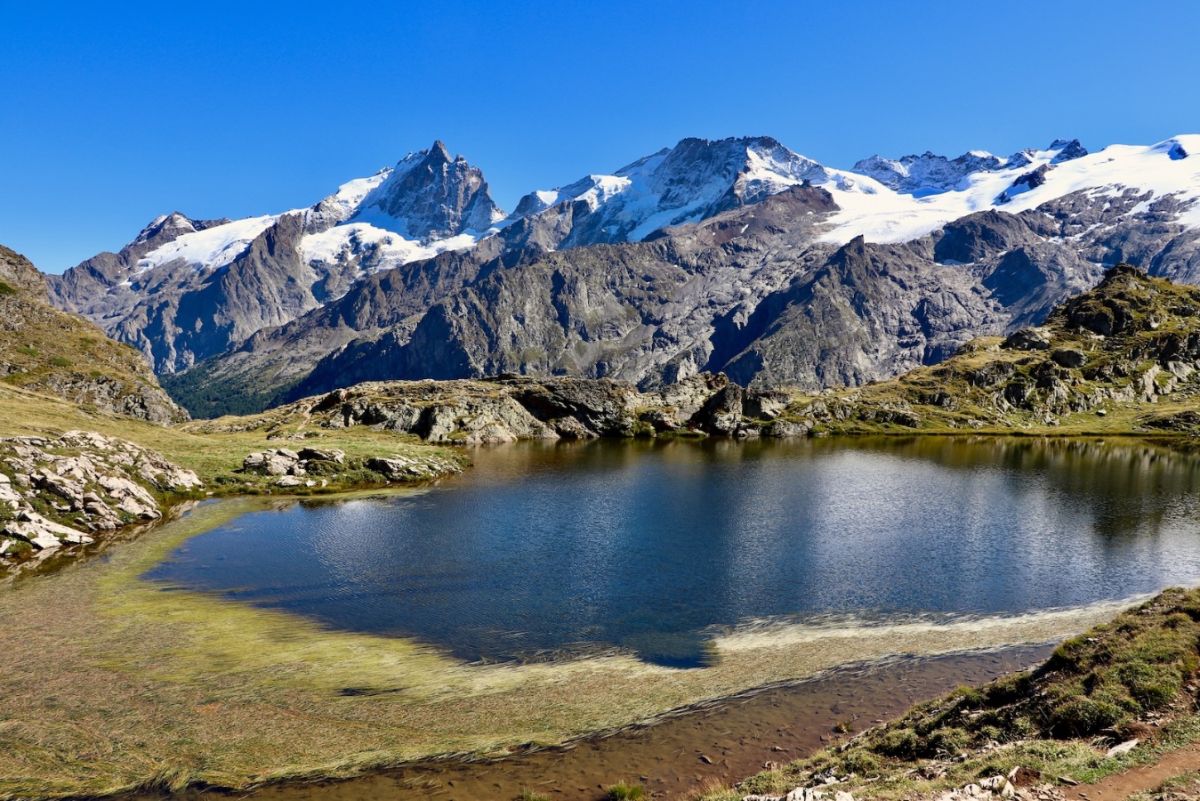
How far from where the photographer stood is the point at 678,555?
218 feet

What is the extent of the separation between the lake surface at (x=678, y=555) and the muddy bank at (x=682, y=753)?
734 cm

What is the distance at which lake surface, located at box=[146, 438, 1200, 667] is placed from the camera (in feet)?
160

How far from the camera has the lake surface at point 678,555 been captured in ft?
160

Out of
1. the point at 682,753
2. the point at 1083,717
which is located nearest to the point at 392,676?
the point at 682,753

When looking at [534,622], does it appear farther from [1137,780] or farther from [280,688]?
[1137,780]

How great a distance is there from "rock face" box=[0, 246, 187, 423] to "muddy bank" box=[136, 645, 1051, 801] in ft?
534

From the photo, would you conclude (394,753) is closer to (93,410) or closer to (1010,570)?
(1010,570)

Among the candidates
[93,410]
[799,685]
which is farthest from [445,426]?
[799,685]

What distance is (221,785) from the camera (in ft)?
90.1

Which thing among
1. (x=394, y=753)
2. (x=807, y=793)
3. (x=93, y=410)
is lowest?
(x=394, y=753)

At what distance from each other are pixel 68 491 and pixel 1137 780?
280 ft

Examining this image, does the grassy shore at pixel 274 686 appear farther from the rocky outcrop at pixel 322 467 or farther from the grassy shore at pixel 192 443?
the rocky outcrop at pixel 322 467

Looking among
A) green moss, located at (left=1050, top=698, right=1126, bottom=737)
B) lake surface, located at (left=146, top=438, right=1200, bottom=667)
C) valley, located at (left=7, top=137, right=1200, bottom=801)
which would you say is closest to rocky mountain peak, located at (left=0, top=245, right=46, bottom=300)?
valley, located at (left=7, top=137, right=1200, bottom=801)

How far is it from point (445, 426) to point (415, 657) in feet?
527
